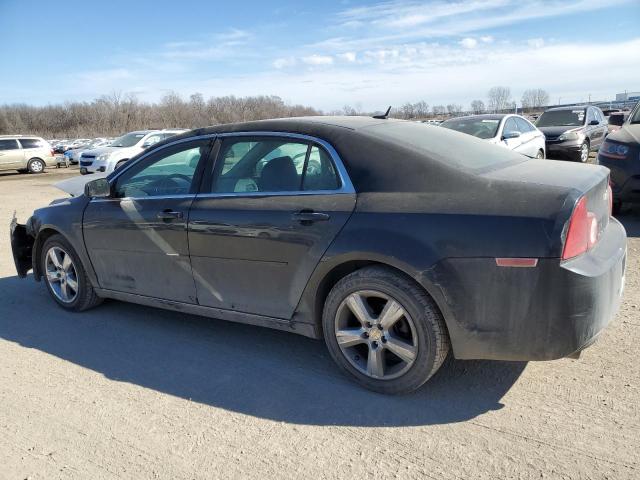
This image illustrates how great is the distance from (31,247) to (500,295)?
4798 millimetres

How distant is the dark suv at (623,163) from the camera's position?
691 centimetres

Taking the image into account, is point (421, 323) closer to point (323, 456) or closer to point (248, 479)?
point (323, 456)

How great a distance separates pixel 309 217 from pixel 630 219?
247 inches

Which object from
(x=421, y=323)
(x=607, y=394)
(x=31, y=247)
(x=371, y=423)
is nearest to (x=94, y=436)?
(x=371, y=423)

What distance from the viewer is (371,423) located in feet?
9.55

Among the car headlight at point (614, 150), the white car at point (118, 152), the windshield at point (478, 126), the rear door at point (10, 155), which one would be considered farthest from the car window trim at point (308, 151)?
the rear door at point (10, 155)

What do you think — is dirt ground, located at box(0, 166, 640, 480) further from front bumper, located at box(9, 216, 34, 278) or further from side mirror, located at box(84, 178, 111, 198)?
front bumper, located at box(9, 216, 34, 278)

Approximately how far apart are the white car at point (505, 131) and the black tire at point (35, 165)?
68.2 ft

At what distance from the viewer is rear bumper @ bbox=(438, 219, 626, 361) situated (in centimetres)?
266

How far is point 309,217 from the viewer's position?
328 centimetres

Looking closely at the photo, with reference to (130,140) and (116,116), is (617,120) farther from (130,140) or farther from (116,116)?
(116,116)

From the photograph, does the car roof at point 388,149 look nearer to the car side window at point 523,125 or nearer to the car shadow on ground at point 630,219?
the car shadow on ground at point 630,219

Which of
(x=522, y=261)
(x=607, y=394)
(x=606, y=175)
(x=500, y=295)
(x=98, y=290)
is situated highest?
(x=606, y=175)

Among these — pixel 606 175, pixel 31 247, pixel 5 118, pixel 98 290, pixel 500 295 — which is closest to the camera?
pixel 500 295
